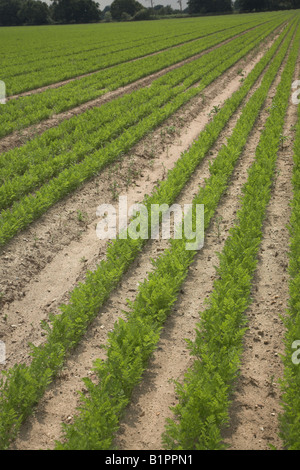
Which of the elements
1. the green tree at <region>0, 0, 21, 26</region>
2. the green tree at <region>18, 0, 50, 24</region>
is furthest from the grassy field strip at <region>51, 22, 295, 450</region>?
the green tree at <region>0, 0, 21, 26</region>

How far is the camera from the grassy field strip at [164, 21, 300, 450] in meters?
4.02

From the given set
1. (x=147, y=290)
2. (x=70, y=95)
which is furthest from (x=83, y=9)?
(x=147, y=290)

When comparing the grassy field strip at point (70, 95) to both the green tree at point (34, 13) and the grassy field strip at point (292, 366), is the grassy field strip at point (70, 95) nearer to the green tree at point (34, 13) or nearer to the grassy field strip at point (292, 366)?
the grassy field strip at point (292, 366)

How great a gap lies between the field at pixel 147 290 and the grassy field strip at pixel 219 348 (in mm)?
22

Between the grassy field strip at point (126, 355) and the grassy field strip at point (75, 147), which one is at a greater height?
the grassy field strip at point (75, 147)

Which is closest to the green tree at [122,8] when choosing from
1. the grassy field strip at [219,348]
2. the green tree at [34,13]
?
the green tree at [34,13]

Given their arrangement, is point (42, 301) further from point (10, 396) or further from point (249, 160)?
point (249, 160)

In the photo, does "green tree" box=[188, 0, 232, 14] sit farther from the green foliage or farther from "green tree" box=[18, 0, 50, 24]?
the green foliage

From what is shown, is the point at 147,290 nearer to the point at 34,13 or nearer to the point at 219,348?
the point at 219,348

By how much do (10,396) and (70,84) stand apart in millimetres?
17460

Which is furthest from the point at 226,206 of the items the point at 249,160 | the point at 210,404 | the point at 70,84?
the point at 70,84

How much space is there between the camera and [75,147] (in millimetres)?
11156

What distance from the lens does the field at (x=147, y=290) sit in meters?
4.27

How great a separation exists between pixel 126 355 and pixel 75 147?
7597mm
